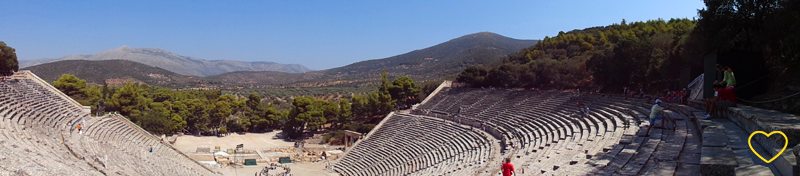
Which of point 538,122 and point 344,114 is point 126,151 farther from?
point 344,114

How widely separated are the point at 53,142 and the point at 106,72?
9777 centimetres

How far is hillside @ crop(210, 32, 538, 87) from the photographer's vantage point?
95.4 metres

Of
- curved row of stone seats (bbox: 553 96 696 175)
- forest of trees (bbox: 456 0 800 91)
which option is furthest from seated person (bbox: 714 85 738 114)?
forest of trees (bbox: 456 0 800 91)

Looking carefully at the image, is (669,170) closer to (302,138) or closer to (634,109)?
(634,109)

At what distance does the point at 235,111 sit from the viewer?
42156mm

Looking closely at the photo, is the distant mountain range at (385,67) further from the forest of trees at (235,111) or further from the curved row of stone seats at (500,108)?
the curved row of stone seats at (500,108)

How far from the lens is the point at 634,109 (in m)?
15.7

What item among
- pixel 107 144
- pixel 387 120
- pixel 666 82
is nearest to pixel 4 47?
pixel 107 144

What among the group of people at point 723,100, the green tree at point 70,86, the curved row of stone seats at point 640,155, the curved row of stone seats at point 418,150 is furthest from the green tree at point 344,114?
the group of people at point 723,100

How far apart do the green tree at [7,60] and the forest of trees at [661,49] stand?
101 feet

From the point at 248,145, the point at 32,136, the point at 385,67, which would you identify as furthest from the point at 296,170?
the point at 385,67

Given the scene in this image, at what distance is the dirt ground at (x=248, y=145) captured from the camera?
24328 millimetres

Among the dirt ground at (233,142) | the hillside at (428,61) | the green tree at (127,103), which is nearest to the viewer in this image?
the dirt ground at (233,142)

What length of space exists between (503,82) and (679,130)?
25776 mm
